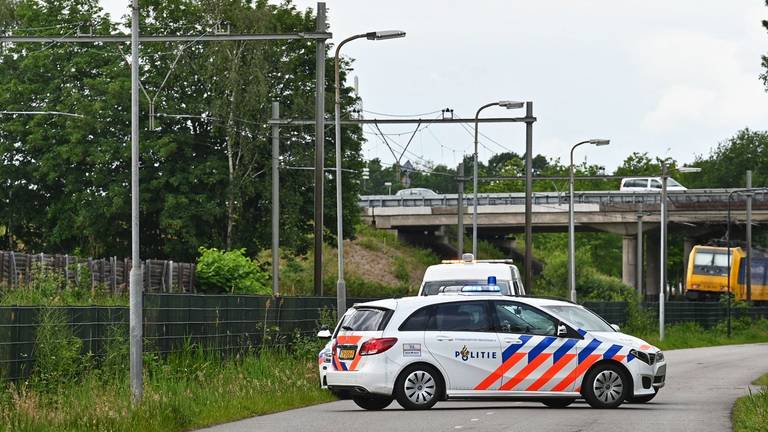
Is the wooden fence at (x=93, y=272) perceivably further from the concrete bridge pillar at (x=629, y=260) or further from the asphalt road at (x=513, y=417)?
the concrete bridge pillar at (x=629, y=260)

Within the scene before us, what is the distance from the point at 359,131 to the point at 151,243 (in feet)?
31.5

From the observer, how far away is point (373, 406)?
71.1 ft

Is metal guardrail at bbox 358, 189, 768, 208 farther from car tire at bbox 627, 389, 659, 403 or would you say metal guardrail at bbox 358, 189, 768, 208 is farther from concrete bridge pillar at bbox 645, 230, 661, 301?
car tire at bbox 627, 389, 659, 403

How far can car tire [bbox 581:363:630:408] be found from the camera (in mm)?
21203

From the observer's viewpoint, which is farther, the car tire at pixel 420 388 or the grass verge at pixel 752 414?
the car tire at pixel 420 388

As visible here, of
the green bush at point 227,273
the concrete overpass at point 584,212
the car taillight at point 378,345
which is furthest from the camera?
the concrete overpass at point 584,212

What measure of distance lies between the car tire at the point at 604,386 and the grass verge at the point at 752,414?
156 centimetres

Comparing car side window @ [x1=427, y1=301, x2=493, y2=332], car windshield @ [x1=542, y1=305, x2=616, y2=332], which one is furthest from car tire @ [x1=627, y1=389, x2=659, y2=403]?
car side window @ [x1=427, y1=301, x2=493, y2=332]

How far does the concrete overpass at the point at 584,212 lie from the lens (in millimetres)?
93938

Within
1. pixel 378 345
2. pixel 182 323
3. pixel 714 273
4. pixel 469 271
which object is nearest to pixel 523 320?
pixel 378 345

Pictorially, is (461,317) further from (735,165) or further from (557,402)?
(735,165)

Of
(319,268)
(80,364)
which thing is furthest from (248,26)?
(80,364)

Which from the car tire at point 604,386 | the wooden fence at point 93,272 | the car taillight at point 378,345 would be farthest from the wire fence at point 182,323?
the wooden fence at point 93,272

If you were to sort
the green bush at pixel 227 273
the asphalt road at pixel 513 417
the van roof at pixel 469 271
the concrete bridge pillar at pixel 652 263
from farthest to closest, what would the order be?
the concrete bridge pillar at pixel 652 263 < the green bush at pixel 227 273 < the van roof at pixel 469 271 < the asphalt road at pixel 513 417
